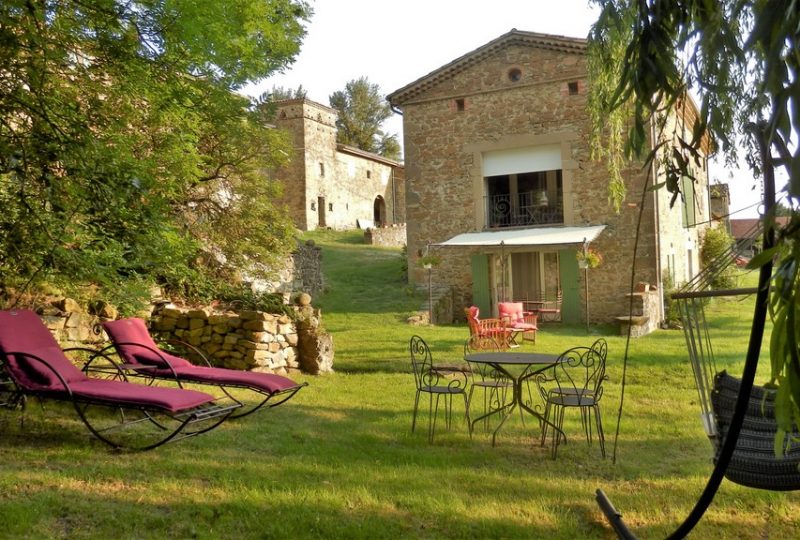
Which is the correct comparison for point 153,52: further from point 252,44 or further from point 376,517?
point 376,517

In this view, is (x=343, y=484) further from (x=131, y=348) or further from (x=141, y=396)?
(x=131, y=348)

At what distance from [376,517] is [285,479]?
2.77 ft

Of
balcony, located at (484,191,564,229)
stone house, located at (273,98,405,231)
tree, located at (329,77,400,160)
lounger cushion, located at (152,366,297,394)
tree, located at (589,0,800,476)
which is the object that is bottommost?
lounger cushion, located at (152,366,297,394)

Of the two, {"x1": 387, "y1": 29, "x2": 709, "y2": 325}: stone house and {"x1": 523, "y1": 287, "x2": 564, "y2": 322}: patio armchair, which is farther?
{"x1": 523, "y1": 287, "x2": 564, "y2": 322}: patio armchair

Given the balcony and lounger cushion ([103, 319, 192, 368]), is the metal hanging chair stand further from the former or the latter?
the balcony

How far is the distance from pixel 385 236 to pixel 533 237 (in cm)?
1306

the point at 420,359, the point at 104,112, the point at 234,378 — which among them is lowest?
the point at 420,359

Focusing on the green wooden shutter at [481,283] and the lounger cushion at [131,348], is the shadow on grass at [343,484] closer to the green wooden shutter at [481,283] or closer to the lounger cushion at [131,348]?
the lounger cushion at [131,348]

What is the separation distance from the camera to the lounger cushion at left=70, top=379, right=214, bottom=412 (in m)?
4.36

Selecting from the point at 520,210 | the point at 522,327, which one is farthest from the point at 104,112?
the point at 520,210

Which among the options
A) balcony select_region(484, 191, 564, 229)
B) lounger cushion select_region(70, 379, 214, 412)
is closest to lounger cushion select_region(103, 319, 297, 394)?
lounger cushion select_region(70, 379, 214, 412)

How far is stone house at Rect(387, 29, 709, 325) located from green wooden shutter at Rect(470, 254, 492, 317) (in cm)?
3

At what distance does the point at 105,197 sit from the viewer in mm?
5422

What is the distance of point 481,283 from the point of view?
16.8 meters
